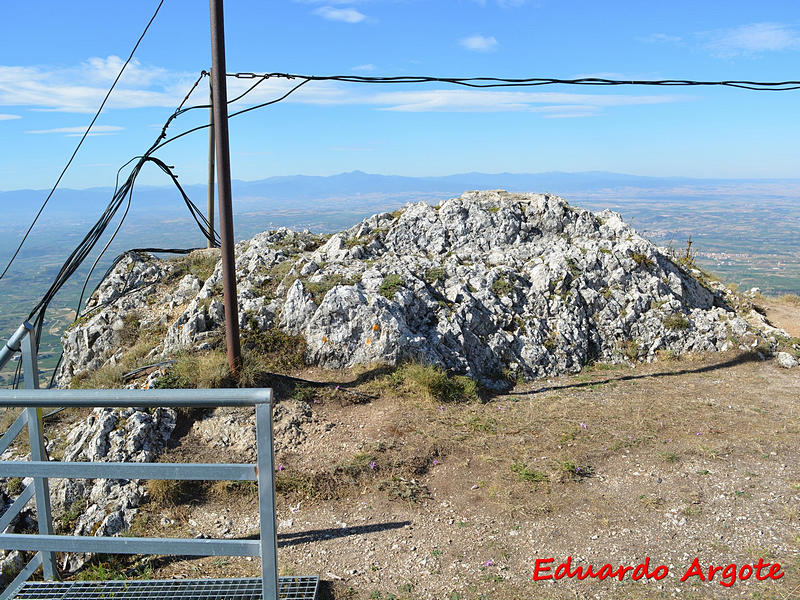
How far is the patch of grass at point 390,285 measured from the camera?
30.3 feet

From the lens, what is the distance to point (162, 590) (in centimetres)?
419

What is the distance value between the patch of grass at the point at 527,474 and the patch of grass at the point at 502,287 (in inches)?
169

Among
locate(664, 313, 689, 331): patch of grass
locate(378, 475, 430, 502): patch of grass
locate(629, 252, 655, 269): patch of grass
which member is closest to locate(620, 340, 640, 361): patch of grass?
locate(664, 313, 689, 331): patch of grass

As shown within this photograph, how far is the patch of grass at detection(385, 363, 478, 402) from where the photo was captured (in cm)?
795

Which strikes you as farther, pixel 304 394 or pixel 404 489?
pixel 304 394

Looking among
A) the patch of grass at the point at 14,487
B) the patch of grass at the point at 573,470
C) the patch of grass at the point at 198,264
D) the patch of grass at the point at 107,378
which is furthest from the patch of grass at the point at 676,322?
the patch of grass at the point at 14,487

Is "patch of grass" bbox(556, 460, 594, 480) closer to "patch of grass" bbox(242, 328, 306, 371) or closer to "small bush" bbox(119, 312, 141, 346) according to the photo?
"patch of grass" bbox(242, 328, 306, 371)

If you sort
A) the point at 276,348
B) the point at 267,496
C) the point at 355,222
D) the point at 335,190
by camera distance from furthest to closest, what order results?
the point at 335,190
the point at 355,222
the point at 276,348
the point at 267,496

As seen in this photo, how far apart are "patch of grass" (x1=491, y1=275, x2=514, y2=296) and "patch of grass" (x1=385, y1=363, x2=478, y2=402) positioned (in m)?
2.36

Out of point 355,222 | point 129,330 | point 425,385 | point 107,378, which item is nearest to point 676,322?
point 425,385

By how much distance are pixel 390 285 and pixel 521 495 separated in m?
4.65

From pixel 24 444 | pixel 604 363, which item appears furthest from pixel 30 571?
pixel 604 363

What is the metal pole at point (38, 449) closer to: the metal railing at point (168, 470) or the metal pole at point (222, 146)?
the metal railing at point (168, 470)

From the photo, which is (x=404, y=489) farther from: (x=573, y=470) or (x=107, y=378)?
(x=107, y=378)
